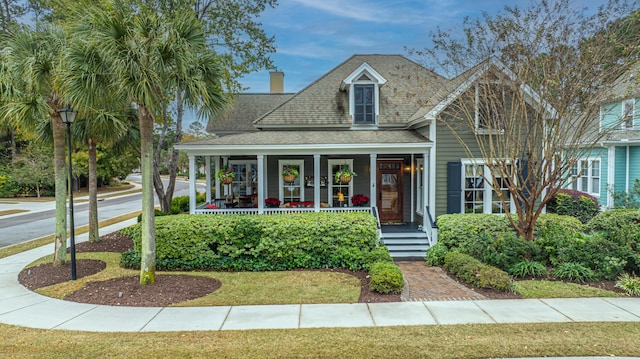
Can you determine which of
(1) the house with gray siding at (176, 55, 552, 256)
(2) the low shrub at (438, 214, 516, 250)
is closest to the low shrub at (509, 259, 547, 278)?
(2) the low shrub at (438, 214, 516, 250)

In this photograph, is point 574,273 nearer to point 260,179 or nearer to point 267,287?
point 267,287

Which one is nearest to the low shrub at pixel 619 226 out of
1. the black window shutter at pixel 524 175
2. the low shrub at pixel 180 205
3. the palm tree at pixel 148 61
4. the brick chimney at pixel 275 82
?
the black window shutter at pixel 524 175

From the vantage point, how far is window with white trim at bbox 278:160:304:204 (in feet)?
46.1

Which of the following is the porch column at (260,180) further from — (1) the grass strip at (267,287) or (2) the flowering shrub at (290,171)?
(1) the grass strip at (267,287)

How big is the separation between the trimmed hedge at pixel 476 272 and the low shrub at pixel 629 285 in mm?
2250

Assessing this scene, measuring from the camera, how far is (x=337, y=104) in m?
14.8

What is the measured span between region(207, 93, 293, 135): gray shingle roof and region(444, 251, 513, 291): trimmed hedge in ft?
32.7

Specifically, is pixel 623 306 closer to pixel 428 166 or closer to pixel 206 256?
pixel 428 166

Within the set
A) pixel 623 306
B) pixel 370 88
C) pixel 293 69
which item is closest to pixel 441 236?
pixel 623 306

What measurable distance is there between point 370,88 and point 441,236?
6.42 metres

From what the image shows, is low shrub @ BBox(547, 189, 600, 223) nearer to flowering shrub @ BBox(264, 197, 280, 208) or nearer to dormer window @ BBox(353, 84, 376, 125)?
dormer window @ BBox(353, 84, 376, 125)

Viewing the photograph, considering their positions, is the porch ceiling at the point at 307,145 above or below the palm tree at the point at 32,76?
below

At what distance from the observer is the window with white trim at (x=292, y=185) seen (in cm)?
1405

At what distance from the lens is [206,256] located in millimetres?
9469
